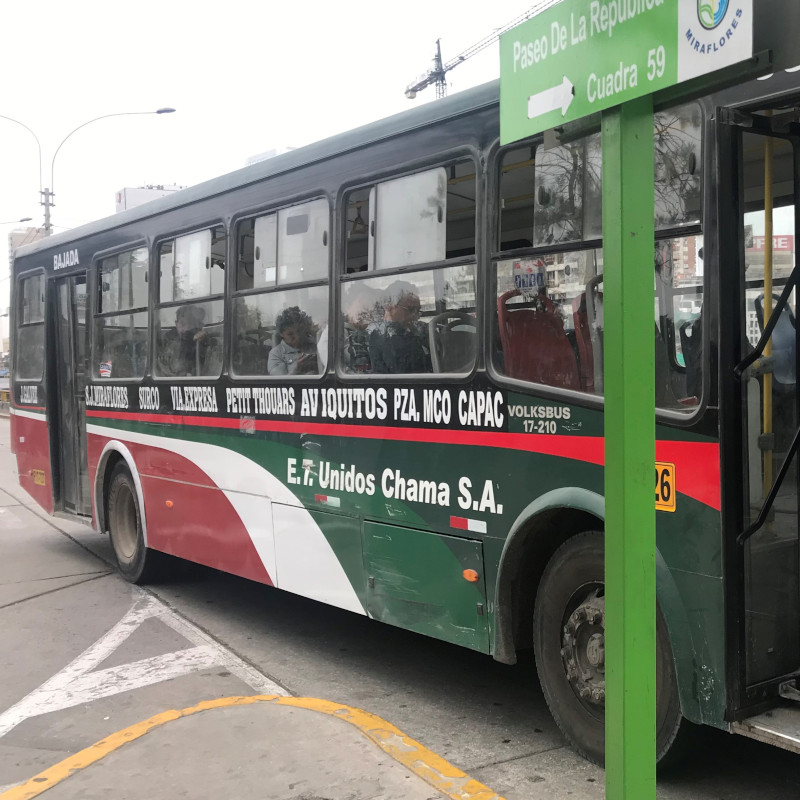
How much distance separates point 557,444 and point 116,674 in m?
3.12

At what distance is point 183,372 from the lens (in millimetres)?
7117

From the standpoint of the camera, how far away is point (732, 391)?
3.45 metres

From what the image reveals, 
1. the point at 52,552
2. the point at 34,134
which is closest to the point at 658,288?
the point at 52,552

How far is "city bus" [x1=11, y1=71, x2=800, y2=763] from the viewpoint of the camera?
138 inches

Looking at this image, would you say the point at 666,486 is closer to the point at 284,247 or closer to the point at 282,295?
the point at 282,295

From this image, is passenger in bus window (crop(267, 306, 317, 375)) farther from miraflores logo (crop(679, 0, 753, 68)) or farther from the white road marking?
miraflores logo (crop(679, 0, 753, 68))

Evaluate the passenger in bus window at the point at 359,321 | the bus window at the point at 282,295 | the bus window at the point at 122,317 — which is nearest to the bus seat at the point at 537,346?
the passenger in bus window at the point at 359,321

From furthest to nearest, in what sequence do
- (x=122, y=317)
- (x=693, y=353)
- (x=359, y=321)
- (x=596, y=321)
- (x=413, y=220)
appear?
(x=122, y=317) < (x=359, y=321) < (x=413, y=220) < (x=596, y=321) < (x=693, y=353)

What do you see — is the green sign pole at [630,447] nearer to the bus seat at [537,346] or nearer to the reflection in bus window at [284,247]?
the bus seat at [537,346]

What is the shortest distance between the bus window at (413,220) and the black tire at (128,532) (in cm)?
376

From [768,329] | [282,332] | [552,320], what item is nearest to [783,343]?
[768,329]

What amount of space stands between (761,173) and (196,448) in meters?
4.48

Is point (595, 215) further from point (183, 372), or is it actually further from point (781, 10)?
point (183, 372)

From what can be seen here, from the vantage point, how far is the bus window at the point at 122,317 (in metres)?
7.76
